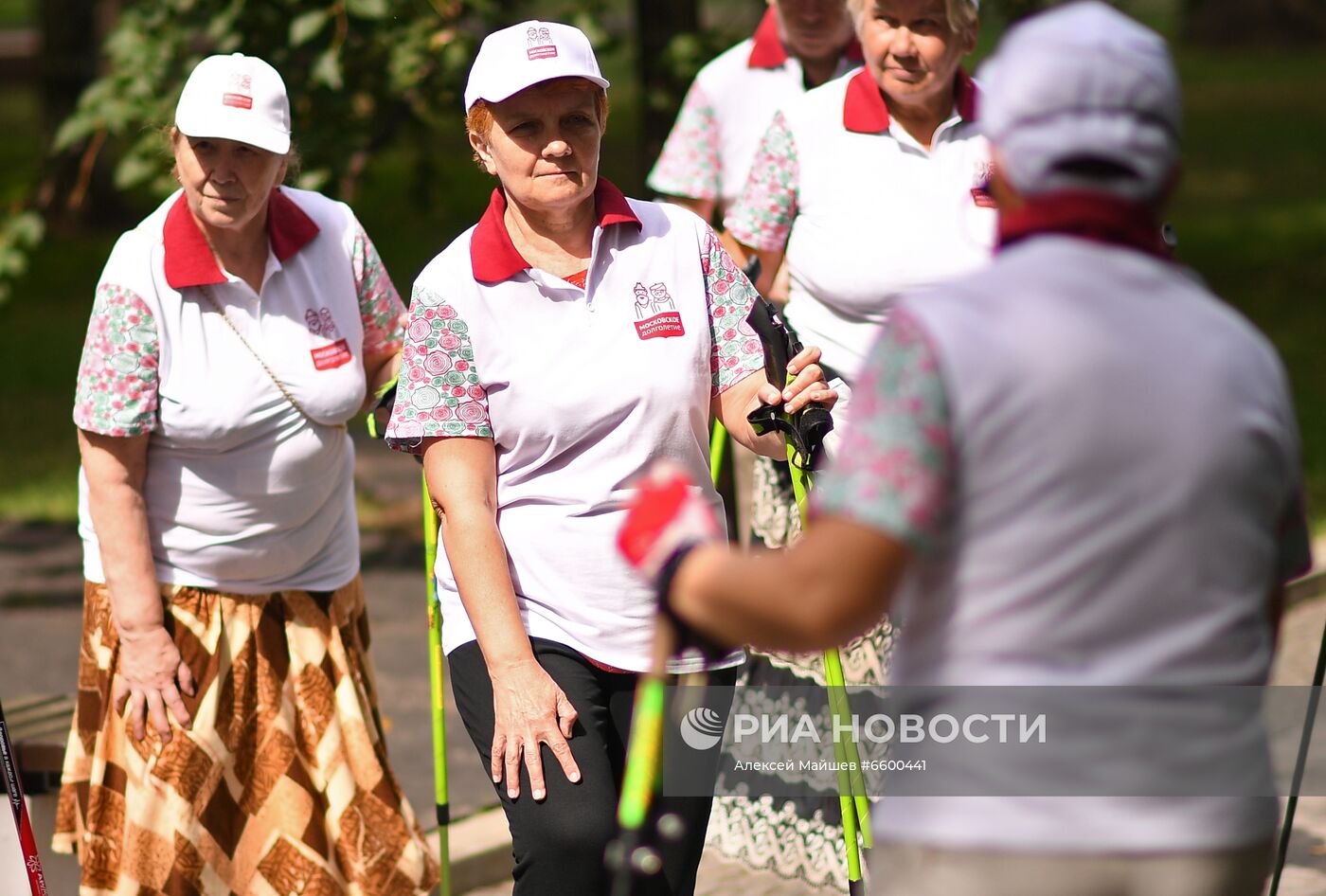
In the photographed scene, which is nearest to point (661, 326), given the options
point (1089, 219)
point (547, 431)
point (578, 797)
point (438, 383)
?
point (547, 431)

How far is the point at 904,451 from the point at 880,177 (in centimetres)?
244

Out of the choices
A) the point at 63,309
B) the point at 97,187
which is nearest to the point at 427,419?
the point at 63,309

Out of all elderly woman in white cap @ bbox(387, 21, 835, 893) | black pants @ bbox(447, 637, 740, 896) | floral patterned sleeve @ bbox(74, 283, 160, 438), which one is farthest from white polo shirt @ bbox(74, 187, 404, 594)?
black pants @ bbox(447, 637, 740, 896)

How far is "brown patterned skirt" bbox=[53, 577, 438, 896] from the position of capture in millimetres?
4141

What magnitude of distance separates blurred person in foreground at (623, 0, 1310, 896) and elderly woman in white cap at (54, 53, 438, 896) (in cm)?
213

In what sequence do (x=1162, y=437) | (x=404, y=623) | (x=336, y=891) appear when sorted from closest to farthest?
(x=1162, y=437) → (x=336, y=891) → (x=404, y=623)

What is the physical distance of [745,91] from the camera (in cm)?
566

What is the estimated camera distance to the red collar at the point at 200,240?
399cm

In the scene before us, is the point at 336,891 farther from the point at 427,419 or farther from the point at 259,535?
the point at 427,419

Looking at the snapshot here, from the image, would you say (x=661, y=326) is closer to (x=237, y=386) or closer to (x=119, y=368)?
(x=237, y=386)

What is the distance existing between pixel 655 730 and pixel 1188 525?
30.8 inches

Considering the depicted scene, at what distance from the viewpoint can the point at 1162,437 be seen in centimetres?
209

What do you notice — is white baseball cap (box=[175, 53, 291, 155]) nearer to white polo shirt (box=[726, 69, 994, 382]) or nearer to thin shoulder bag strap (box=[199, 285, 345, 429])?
thin shoulder bag strap (box=[199, 285, 345, 429])

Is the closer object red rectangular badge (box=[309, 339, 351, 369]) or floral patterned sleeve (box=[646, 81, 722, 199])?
red rectangular badge (box=[309, 339, 351, 369])
